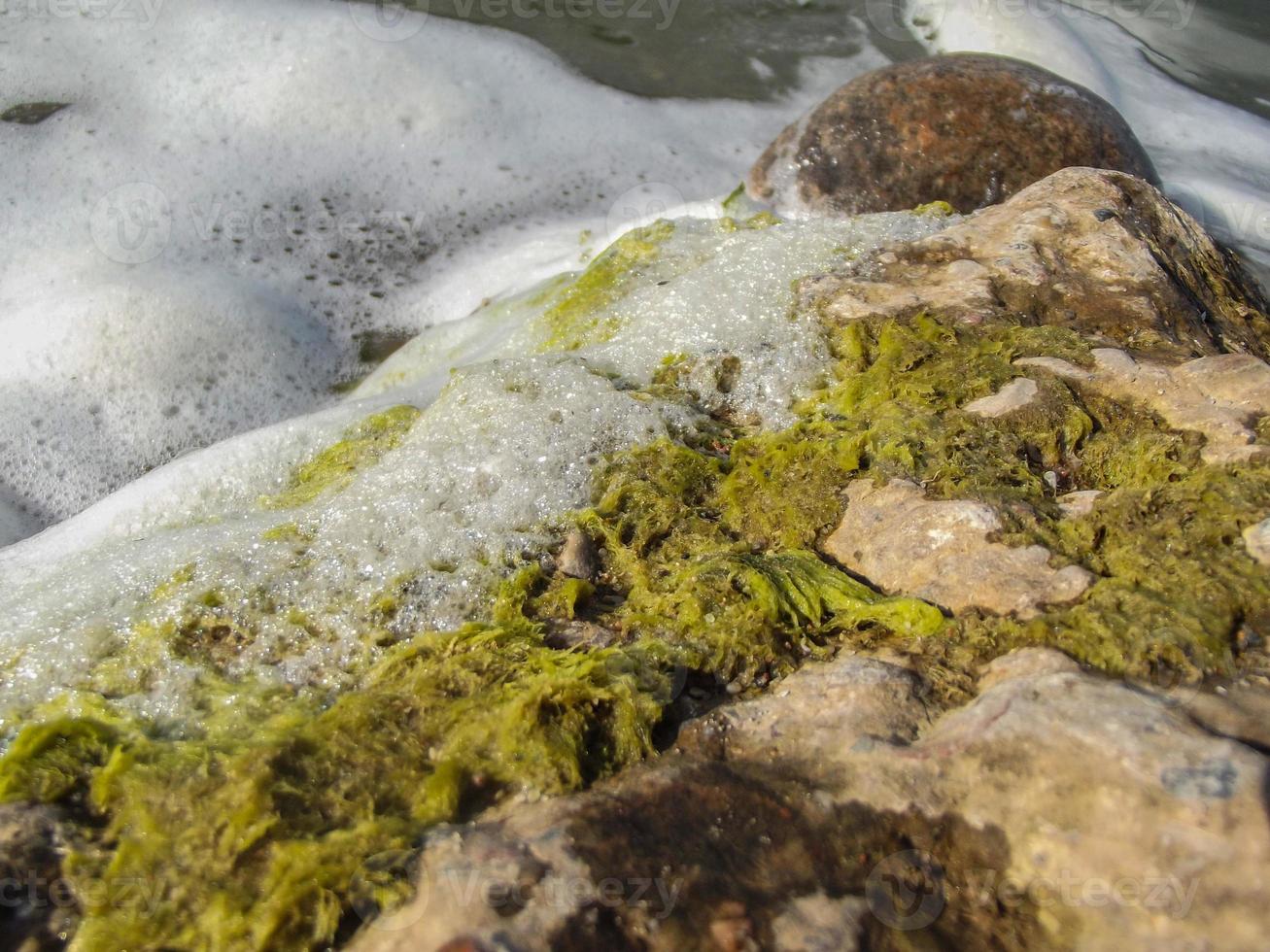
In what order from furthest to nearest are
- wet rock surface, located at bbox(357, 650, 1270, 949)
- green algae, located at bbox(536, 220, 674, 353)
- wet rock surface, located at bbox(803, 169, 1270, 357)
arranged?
1. green algae, located at bbox(536, 220, 674, 353)
2. wet rock surface, located at bbox(803, 169, 1270, 357)
3. wet rock surface, located at bbox(357, 650, 1270, 949)

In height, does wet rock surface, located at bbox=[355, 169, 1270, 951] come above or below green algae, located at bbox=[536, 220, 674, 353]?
above

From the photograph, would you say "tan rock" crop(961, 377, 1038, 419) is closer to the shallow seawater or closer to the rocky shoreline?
the rocky shoreline

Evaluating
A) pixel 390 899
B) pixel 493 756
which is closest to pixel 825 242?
pixel 493 756

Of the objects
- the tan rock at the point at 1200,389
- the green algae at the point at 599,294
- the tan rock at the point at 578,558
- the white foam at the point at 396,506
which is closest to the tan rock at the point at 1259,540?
the tan rock at the point at 1200,389

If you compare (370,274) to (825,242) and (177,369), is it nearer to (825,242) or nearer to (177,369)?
(177,369)

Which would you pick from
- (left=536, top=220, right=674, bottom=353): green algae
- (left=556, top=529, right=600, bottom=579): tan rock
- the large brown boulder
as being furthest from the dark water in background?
(left=556, top=529, right=600, bottom=579): tan rock

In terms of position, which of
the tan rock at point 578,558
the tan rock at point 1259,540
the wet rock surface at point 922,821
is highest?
the tan rock at point 1259,540

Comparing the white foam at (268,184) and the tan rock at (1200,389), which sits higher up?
the tan rock at (1200,389)

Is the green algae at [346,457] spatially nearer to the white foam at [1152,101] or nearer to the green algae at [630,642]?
the green algae at [630,642]
